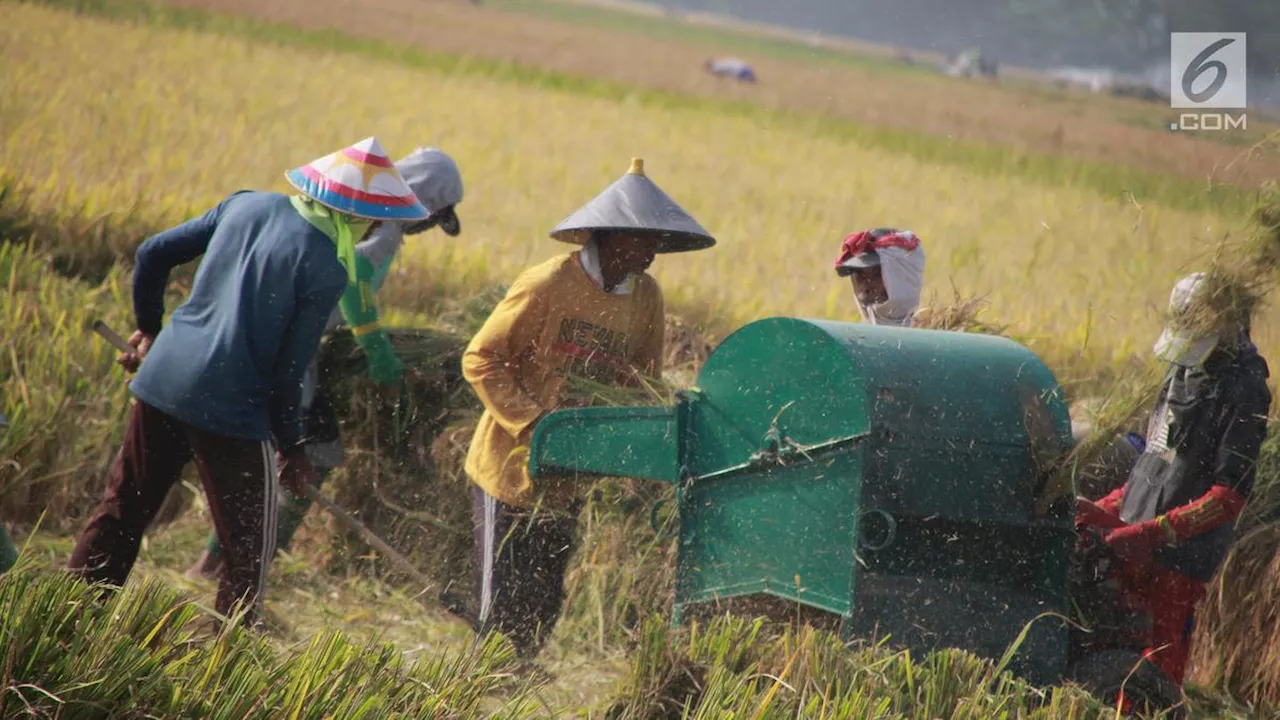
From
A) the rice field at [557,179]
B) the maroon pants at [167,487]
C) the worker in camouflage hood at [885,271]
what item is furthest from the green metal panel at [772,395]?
the maroon pants at [167,487]

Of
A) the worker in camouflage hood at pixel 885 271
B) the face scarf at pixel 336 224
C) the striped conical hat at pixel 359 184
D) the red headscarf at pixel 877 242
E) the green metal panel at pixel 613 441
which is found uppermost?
the striped conical hat at pixel 359 184

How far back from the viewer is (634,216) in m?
4.27

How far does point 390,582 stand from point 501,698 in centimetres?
181

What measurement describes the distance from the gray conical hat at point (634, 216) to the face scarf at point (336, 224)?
2.06 feet

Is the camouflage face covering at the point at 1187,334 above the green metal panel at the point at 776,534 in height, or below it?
above

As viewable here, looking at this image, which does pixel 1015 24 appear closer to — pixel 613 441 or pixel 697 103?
pixel 697 103

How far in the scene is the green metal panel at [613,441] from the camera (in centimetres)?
411

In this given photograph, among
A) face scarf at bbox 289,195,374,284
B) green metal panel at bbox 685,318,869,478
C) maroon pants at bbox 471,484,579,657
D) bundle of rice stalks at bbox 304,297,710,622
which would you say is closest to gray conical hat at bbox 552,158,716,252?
green metal panel at bbox 685,318,869,478

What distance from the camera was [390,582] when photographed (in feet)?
18.6

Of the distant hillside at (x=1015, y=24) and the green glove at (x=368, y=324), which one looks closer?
the green glove at (x=368, y=324)

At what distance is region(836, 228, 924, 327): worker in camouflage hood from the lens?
15.1ft

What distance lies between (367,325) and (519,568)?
130cm

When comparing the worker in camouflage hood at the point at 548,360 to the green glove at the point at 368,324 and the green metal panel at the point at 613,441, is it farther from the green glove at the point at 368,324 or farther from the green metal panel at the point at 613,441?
the green glove at the point at 368,324

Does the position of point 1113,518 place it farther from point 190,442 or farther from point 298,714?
point 190,442
